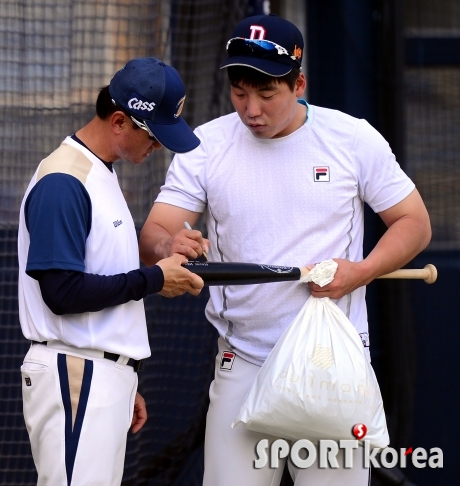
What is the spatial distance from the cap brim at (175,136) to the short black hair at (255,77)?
0.25m

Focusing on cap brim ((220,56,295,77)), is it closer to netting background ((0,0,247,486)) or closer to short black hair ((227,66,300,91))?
short black hair ((227,66,300,91))

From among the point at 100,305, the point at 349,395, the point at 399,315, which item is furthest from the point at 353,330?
the point at 399,315

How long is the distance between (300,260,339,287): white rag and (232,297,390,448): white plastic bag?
0.09m

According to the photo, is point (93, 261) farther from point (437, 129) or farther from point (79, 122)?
point (437, 129)

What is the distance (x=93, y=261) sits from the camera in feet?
7.52

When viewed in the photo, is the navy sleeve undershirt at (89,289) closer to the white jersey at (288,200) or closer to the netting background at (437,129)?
the white jersey at (288,200)

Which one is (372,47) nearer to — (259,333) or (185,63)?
(185,63)

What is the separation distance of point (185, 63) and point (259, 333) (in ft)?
6.77

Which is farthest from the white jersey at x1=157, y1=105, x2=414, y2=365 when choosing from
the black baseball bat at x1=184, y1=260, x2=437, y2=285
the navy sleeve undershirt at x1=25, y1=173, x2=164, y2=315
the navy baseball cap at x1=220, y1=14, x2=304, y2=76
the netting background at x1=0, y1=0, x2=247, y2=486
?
the netting background at x1=0, y1=0, x2=247, y2=486

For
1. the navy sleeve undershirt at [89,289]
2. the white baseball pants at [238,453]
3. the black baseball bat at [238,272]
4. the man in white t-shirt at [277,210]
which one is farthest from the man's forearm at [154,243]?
the white baseball pants at [238,453]

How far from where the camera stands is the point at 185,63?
4293 mm

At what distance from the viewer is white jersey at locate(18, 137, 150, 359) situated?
228cm

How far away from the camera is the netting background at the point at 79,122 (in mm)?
3932

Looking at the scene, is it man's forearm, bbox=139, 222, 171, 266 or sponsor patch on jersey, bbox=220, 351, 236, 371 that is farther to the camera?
sponsor patch on jersey, bbox=220, 351, 236, 371
